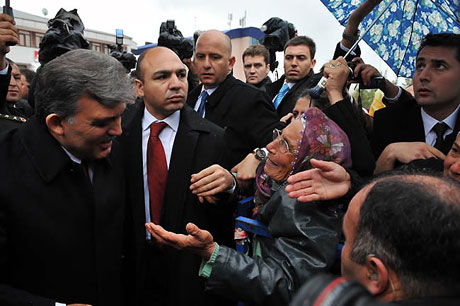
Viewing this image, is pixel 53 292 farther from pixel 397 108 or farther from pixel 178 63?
pixel 397 108

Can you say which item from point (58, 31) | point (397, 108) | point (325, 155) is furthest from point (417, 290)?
point (58, 31)

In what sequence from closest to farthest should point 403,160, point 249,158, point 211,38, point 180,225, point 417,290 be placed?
point 417,290
point 403,160
point 180,225
point 249,158
point 211,38

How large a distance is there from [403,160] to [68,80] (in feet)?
5.65

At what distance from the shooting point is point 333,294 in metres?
0.69

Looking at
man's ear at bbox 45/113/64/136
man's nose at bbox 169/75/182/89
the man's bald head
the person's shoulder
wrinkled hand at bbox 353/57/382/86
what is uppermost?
the man's bald head

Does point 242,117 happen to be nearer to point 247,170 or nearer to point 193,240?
point 247,170

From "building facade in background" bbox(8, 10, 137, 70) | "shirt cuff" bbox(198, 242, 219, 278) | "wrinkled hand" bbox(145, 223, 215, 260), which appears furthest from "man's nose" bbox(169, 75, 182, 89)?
"building facade in background" bbox(8, 10, 137, 70)

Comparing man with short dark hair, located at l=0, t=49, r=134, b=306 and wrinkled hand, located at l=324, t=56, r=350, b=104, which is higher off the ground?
wrinkled hand, located at l=324, t=56, r=350, b=104

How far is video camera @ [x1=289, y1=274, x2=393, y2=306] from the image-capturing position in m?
0.69

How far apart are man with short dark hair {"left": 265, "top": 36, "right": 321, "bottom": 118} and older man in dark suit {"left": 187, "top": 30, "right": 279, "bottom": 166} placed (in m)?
0.92

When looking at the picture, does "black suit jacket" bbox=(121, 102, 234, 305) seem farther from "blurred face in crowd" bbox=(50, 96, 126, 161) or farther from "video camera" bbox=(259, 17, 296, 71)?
"video camera" bbox=(259, 17, 296, 71)

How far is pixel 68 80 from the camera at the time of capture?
63.5 inches

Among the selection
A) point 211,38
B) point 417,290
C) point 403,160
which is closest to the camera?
point 417,290

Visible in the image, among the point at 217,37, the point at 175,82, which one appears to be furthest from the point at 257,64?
the point at 175,82
